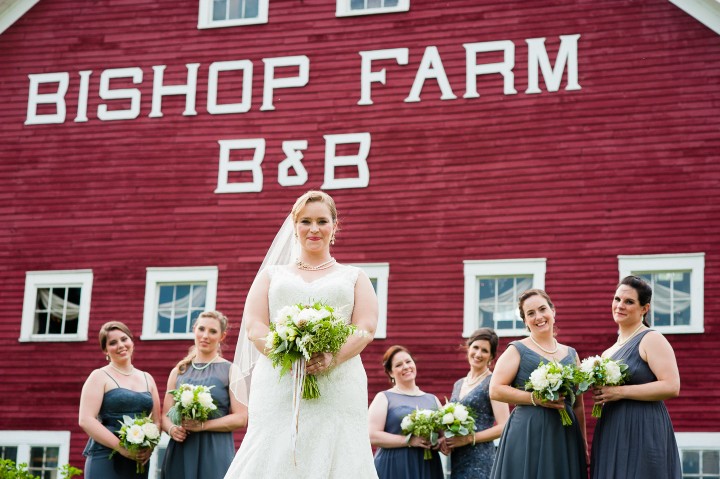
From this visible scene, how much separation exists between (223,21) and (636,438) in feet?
39.8

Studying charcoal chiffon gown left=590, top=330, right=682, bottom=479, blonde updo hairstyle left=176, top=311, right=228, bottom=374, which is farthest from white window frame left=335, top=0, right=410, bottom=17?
charcoal chiffon gown left=590, top=330, right=682, bottom=479

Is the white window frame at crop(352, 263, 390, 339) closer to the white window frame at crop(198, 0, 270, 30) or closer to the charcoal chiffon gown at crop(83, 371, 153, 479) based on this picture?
the white window frame at crop(198, 0, 270, 30)

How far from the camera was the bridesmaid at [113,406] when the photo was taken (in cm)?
941

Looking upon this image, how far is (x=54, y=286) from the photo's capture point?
17438 millimetres

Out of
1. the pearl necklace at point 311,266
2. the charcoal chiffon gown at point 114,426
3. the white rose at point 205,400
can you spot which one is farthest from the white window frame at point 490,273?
the pearl necklace at point 311,266

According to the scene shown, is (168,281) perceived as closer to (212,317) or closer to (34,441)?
(34,441)

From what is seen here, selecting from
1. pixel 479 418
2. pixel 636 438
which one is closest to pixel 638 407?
pixel 636 438

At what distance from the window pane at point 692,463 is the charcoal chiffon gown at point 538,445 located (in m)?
7.51

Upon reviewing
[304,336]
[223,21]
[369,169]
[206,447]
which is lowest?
[206,447]

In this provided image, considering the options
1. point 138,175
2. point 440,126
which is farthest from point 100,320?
point 440,126

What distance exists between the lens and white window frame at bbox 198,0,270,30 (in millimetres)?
17594

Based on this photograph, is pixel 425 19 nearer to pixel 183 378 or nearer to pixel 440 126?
pixel 440 126

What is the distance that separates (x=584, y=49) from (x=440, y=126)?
2.42m

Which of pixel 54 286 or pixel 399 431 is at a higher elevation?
pixel 54 286
